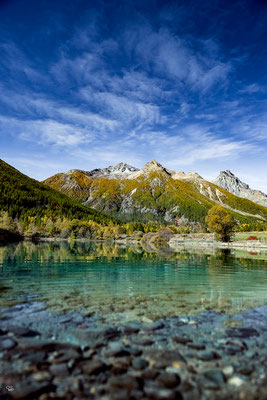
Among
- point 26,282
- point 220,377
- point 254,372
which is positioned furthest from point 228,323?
point 26,282

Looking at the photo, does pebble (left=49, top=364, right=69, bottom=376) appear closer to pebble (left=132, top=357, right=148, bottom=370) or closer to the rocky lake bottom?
the rocky lake bottom

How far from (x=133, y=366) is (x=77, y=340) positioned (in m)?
2.75

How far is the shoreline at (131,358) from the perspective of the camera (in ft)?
20.3

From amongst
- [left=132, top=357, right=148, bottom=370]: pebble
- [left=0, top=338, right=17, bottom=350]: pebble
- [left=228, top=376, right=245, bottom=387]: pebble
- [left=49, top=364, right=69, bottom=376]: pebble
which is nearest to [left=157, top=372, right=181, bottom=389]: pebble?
[left=132, top=357, right=148, bottom=370]: pebble

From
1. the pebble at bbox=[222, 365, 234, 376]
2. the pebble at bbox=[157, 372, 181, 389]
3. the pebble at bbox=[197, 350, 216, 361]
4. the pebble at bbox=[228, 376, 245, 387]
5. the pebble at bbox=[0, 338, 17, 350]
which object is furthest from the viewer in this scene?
the pebble at bbox=[0, 338, 17, 350]

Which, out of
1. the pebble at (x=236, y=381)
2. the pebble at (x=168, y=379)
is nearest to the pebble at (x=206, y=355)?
the pebble at (x=236, y=381)

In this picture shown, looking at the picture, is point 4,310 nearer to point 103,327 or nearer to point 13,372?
point 103,327

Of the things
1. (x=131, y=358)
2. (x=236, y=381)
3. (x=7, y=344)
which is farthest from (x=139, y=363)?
(x=7, y=344)

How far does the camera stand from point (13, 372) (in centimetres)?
686

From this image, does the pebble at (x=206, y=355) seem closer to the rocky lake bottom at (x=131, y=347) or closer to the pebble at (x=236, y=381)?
the rocky lake bottom at (x=131, y=347)

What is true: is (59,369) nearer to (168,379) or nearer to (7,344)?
(7,344)

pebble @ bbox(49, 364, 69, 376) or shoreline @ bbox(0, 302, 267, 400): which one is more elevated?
pebble @ bbox(49, 364, 69, 376)

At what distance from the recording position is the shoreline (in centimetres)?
619

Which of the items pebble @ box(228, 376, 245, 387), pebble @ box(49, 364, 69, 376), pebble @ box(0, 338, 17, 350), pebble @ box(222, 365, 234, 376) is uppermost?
pebble @ box(49, 364, 69, 376)
